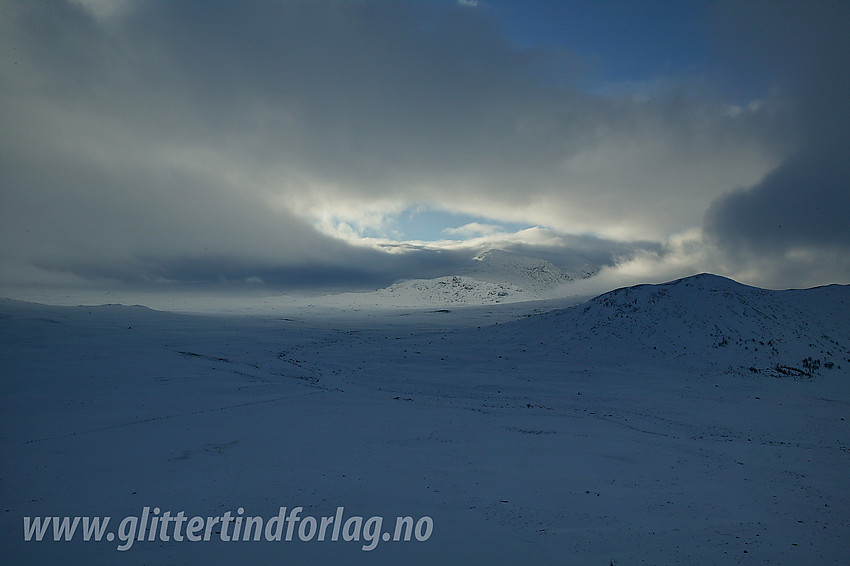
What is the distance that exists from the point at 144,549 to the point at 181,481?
2.46 m

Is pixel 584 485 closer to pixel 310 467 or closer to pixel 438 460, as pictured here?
pixel 438 460

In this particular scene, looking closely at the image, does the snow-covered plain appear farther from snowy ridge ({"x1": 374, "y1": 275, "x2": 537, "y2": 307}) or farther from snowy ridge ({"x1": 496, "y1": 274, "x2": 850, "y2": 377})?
snowy ridge ({"x1": 374, "y1": 275, "x2": 537, "y2": 307})

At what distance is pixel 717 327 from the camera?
24844 mm

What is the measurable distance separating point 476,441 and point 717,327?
21.4 m

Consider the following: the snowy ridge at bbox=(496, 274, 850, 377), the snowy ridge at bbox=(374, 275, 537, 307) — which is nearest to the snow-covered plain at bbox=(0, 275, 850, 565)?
the snowy ridge at bbox=(496, 274, 850, 377)

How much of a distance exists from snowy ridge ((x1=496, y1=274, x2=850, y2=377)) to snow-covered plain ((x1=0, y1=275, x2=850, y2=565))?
0.15 metres

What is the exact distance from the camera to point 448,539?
6156 mm

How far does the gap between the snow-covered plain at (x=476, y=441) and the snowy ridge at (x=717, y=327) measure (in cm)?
15

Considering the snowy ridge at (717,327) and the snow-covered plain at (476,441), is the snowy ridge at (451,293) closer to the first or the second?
the snowy ridge at (717,327)

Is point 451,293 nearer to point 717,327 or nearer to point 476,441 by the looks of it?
point 717,327

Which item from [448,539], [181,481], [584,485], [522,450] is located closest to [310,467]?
[181,481]

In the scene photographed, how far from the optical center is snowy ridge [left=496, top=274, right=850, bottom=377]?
2175cm

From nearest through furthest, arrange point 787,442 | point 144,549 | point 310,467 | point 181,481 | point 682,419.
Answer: point 144,549 < point 181,481 < point 310,467 < point 787,442 < point 682,419

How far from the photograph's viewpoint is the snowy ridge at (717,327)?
71.4 ft
